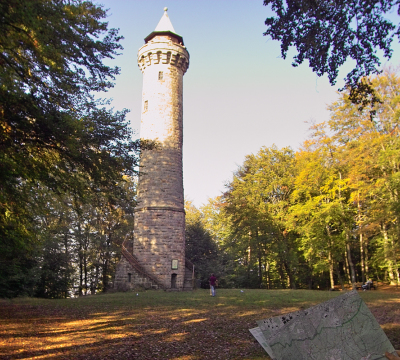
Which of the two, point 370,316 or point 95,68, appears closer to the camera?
point 370,316

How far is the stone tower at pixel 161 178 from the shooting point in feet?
70.9

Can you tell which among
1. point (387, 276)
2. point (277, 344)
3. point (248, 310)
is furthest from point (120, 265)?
point (387, 276)

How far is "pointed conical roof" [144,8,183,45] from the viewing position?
82.4 feet

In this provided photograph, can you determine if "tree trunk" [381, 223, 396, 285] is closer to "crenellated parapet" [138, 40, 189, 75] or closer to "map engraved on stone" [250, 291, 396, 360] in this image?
"map engraved on stone" [250, 291, 396, 360]

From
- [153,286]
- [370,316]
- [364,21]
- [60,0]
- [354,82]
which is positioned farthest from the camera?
[153,286]

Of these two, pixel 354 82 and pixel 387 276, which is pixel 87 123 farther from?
pixel 387 276

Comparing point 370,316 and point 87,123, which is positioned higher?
point 87,123

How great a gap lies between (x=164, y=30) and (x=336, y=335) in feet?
81.6

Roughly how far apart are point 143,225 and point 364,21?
58.6ft

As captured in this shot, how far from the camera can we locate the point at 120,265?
21453 mm

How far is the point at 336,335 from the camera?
464 centimetres

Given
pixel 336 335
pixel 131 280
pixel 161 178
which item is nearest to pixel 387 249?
pixel 161 178

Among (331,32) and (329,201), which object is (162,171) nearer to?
(329,201)

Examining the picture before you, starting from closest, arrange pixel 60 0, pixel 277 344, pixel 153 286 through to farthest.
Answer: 1. pixel 277 344
2. pixel 60 0
3. pixel 153 286
